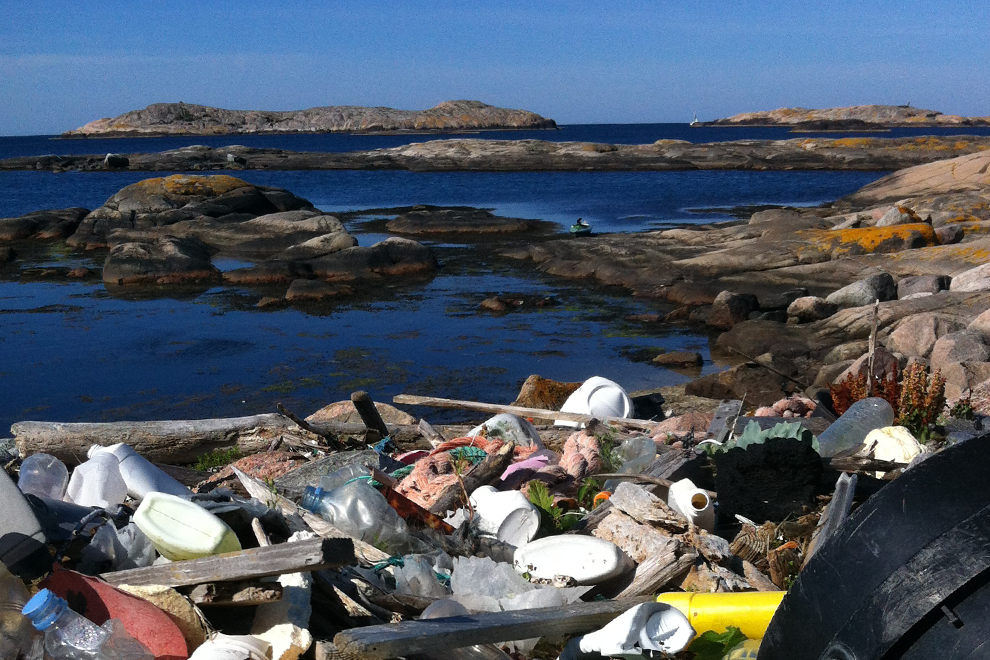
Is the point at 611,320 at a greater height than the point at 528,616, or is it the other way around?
the point at 528,616

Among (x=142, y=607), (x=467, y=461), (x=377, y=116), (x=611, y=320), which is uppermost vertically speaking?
(x=377, y=116)

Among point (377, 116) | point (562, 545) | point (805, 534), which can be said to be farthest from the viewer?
point (377, 116)

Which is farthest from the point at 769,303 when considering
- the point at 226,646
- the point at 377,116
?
the point at 377,116

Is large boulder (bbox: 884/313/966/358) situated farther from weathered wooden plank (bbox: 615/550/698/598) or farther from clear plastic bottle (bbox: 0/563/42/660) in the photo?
clear plastic bottle (bbox: 0/563/42/660)

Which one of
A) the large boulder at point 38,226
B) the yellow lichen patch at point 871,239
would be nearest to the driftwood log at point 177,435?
the yellow lichen patch at point 871,239

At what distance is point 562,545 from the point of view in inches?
148

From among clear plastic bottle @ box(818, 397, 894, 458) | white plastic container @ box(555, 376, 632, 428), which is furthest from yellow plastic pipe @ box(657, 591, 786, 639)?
white plastic container @ box(555, 376, 632, 428)

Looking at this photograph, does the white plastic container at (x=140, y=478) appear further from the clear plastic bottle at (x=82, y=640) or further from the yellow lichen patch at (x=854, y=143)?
the yellow lichen patch at (x=854, y=143)

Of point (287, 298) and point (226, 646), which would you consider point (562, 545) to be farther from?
point (287, 298)

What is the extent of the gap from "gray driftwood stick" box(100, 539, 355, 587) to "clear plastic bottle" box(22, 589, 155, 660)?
0.24m

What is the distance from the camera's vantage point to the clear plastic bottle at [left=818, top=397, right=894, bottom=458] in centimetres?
586

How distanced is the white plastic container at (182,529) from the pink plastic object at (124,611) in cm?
32

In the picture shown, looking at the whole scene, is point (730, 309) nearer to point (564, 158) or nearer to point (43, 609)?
point (43, 609)

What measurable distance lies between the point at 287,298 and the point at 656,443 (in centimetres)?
1387
